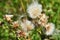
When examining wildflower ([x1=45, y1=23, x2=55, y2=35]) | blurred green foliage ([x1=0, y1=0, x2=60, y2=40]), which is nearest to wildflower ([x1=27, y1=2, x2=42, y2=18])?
blurred green foliage ([x1=0, y1=0, x2=60, y2=40])

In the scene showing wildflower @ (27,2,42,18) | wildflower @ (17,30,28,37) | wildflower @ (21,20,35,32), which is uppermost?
wildflower @ (27,2,42,18)

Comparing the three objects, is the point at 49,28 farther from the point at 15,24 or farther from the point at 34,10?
the point at 15,24

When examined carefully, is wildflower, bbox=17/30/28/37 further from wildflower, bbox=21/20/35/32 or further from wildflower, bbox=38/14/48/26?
wildflower, bbox=38/14/48/26

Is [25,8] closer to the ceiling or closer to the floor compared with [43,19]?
closer to the ceiling

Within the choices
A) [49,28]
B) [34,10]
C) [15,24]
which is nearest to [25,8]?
[34,10]

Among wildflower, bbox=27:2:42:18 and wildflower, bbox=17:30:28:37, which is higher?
wildflower, bbox=27:2:42:18

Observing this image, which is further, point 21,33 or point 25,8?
point 25,8

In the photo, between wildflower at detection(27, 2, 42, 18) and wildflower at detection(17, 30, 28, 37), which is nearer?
wildflower at detection(17, 30, 28, 37)

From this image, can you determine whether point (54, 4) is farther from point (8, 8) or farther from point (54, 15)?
point (8, 8)
